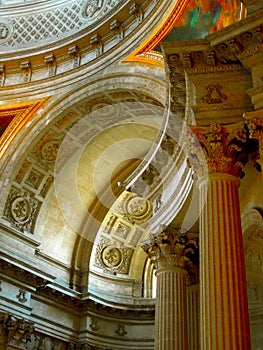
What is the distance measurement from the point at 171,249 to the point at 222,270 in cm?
376

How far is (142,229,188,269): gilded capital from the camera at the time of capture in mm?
11117

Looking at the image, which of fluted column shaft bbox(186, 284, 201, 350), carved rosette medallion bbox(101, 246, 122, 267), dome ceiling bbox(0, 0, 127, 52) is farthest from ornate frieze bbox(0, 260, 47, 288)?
dome ceiling bbox(0, 0, 127, 52)

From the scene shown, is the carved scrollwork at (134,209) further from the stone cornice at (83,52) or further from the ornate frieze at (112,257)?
the stone cornice at (83,52)

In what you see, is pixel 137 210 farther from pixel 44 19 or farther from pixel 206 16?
pixel 206 16

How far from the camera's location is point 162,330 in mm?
10578

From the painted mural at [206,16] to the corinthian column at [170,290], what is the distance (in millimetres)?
3893

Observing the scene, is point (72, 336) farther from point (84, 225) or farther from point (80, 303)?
point (84, 225)

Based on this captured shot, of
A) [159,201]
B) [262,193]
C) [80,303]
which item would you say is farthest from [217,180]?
[80,303]

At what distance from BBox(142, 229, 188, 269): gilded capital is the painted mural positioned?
12.5 ft

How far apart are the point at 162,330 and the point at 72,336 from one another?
6.77 m

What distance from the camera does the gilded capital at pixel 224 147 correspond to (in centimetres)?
823

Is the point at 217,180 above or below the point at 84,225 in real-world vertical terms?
below

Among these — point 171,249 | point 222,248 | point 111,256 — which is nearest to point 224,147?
point 222,248

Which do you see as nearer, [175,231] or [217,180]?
[217,180]
